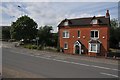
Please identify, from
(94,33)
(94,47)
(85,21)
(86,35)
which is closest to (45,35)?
(85,21)

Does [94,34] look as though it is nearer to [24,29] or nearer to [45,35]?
[45,35]

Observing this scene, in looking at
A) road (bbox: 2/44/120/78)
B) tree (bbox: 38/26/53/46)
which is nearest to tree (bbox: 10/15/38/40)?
tree (bbox: 38/26/53/46)

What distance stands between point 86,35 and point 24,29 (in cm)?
3034

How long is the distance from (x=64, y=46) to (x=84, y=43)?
5883 millimetres

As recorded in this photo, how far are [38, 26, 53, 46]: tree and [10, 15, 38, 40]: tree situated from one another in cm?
243

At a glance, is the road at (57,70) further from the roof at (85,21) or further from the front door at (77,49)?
the front door at (77,49)

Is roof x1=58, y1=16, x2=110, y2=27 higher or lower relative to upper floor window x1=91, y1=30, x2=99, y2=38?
higher

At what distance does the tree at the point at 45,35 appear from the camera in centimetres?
7019

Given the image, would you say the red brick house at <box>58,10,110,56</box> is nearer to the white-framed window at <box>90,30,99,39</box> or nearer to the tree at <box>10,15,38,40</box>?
the white-framed window at <box>90,30,99,39</box>

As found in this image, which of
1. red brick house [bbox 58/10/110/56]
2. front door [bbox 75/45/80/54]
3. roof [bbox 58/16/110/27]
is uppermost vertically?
roof [bbox 58/16/110/27]

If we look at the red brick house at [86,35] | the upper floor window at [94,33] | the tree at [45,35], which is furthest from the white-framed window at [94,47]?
the tree at [45,35]

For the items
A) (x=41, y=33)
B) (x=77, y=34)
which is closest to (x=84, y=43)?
(x=77, y=34)

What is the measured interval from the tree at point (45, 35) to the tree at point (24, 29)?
2.43 metres

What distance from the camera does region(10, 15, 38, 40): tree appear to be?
7094 cm
